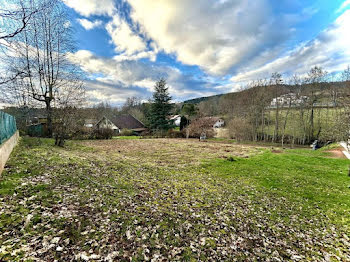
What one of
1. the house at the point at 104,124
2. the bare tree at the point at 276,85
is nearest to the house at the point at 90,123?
the house at the point at 104,124

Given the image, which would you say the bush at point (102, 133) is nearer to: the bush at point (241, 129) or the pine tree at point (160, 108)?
the pine tree at point (160, 108)

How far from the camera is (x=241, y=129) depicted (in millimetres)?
27844

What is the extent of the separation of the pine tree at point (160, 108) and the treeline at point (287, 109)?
46.3 feet

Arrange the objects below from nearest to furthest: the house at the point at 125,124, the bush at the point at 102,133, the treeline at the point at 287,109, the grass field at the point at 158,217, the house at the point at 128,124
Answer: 1. the grass field at the point at 158,217
2. the bush at the point at 102,133
3. the treeline at the point at 287,109
4. the house at the point at 125,124
5. the house at the point at 128,124

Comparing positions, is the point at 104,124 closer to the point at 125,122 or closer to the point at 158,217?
the point at 125,122

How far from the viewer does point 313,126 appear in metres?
26.6

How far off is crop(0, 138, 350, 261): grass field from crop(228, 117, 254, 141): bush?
69.7 ft

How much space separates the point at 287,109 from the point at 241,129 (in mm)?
8985

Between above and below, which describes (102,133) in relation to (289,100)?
below

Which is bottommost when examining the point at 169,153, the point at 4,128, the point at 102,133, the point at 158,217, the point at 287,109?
the point at 169,153

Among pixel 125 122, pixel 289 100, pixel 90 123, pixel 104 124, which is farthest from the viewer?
pixel 125 122

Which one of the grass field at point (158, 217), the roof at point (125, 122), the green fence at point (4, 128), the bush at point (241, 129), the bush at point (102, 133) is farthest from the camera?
the roof at point (125, 122)

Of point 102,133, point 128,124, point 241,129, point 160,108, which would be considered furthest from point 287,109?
point 128,124

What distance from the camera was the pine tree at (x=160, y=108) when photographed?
34812 millimetres
